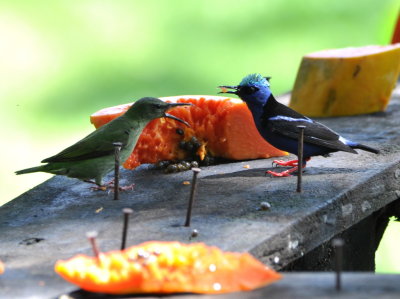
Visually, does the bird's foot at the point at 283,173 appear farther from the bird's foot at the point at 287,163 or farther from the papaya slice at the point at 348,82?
the papaya slice at the point at 348,82

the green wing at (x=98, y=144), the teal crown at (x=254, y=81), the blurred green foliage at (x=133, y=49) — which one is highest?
the teal crown at (x=254, y=81)

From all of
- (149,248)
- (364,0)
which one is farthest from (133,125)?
(364,0)

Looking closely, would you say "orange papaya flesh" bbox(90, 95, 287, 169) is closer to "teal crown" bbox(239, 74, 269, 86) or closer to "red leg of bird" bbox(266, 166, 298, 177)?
"teal crown" bbox(239, 74, 269, 86)

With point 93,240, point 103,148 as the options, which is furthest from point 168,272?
point 103,148

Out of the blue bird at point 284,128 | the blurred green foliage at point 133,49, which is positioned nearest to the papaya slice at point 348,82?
the blue bird at point 284,128

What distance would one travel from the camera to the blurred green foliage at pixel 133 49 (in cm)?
881

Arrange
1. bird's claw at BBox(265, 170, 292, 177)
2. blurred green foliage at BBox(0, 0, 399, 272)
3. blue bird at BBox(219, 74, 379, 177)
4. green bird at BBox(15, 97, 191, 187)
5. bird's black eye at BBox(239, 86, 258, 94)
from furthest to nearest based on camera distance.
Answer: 1. blurred green foliage at BBox(0, 0, 399, 272)
2. bird's black eye at BBox(239, 86, 258, 94)
3. blue bird at BBox(219, 74, 379, 177)
4. bird's claw at BBox(265, 170, 292, 177)
5. green bird at BBox(15, 97, 191, 187)

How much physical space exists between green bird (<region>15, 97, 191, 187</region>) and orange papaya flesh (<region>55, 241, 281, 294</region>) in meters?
1.36

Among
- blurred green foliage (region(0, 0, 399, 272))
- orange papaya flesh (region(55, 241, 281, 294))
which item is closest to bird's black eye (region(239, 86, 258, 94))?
orange papaya flesh (region(55, 241, 281, 294))

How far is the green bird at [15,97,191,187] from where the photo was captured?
4.37 meters

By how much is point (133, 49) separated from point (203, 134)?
19.3ft

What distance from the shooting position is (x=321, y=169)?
458 cm

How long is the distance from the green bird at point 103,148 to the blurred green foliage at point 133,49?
3.46 meters

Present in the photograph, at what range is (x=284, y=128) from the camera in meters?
4.71
